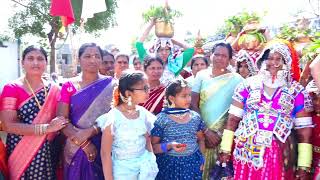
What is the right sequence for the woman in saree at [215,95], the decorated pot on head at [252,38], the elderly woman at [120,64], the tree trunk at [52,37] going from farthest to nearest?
1. the tree trunk at [52,37]
2. the decorated pot on head at [252,38]
3. the elderly woman at [120,64]
4. the woman in saree at [215,95]

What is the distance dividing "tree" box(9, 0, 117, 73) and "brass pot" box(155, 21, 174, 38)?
8650mm

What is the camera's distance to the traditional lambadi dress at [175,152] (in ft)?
11.1

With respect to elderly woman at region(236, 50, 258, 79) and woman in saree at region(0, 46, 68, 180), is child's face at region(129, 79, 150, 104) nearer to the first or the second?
woman in saree at region(0, 46, 68, 180)

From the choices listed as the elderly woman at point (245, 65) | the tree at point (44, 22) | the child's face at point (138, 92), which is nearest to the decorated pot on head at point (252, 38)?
the elderly woman at point (245, 65)

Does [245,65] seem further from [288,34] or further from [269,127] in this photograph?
[269,127]

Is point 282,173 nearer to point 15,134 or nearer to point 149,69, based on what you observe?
point 149,69

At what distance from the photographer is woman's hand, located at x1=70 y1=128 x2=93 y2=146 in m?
3.19

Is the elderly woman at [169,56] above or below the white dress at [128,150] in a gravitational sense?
above

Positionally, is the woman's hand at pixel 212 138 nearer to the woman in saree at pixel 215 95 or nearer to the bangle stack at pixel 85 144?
the woman in saree at pixel 215 95

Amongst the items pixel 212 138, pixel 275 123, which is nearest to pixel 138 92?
pixel 212 138

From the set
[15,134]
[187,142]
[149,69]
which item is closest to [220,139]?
[187,142]

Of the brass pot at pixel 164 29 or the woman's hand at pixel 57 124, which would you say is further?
the brass pot at pixel 164 29

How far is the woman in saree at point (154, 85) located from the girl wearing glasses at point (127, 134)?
0.75 meters

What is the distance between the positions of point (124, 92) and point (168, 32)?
8.59 ft
